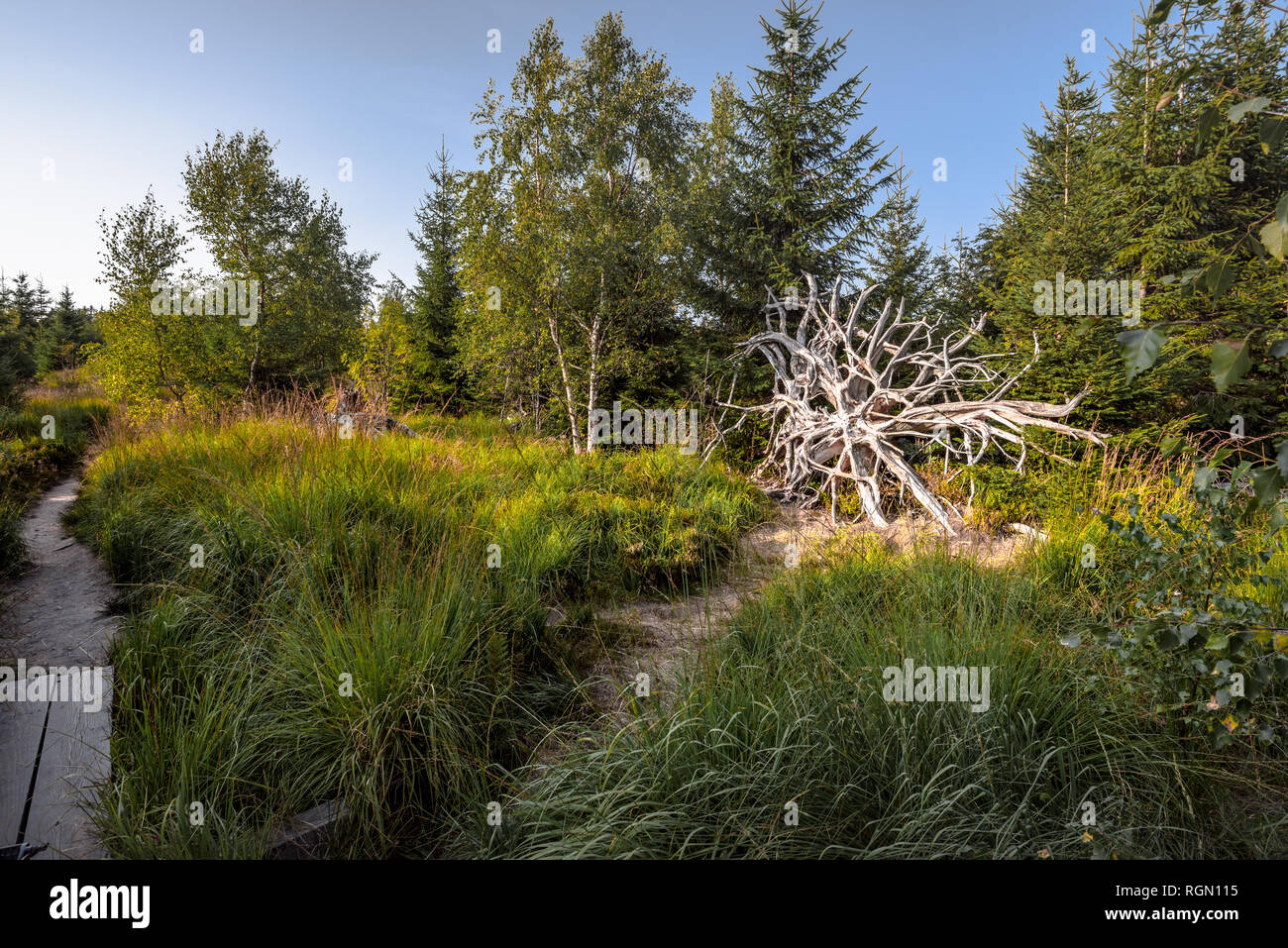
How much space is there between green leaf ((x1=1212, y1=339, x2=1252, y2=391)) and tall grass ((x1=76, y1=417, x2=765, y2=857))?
246cm

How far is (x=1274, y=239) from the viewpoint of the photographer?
1.15 metres

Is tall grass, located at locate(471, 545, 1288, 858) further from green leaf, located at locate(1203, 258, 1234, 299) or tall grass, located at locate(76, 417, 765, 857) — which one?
green leaf, located at locate(1203, 258, 1234, 299)

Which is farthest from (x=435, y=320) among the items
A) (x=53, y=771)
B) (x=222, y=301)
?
(x=53, y=771)

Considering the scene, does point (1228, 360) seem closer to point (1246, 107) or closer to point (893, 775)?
point (1246, 107)

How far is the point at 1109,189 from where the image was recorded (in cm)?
926

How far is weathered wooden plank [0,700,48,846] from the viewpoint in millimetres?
2223

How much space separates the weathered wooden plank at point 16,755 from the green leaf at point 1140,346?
156 inches

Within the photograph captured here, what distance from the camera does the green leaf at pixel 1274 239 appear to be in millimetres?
1132

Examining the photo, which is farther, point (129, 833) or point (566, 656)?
point (566, 656)

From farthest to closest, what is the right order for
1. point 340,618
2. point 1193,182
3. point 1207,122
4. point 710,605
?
1. point 1193,182
2. point 710,605
3. point 340,618
4. point 1207,122

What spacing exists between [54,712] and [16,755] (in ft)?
0.77
